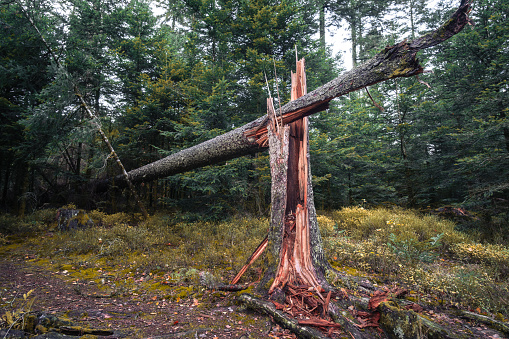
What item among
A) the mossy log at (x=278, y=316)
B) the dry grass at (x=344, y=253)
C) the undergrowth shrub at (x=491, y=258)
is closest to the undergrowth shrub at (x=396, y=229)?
the dry grass at (x=344, y=253)

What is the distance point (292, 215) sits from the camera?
382 centimetres

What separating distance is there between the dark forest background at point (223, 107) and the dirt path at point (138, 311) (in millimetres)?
4236

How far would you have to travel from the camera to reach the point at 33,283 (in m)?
4.17

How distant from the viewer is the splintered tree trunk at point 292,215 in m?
3.48

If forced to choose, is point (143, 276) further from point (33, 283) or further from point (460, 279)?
point (460, 279)

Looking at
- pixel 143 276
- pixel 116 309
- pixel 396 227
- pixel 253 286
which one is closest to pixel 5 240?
pixel 143 276

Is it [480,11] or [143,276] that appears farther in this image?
[480,11]

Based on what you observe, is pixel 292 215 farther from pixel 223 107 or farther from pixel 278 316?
pixel 223 107

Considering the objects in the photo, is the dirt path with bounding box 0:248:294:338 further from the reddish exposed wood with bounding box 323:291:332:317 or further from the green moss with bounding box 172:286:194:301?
the reddish exposed wood with bounding box 323:291:332:317

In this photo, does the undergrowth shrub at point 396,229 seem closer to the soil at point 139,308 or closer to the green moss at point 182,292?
the soil at point 139,308

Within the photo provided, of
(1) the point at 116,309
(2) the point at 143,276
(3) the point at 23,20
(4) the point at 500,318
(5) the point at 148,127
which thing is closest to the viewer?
(4) the point at 500,318

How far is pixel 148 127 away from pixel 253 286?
1033cm

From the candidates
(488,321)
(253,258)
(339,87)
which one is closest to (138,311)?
(253,258)

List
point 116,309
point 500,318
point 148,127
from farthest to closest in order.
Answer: point 148,127 < point 116,309 < point 500,318
